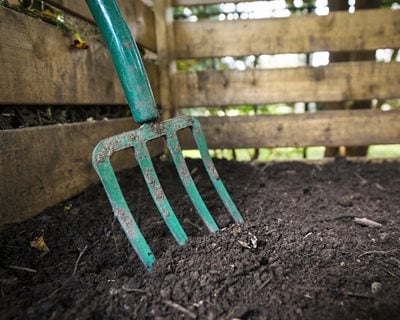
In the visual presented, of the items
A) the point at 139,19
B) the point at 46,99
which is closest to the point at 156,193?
the point at 46,99

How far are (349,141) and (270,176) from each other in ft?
2.38

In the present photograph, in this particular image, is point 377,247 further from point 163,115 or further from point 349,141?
point 163,115

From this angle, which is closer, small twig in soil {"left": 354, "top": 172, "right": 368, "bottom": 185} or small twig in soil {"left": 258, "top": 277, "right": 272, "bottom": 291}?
small twig in soil {"left": 258, "top": 277, "right": 272, "bottom": 291}

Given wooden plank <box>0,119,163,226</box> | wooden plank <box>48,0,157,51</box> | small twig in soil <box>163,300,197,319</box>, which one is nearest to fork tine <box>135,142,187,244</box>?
small twig in soil <box>163,300,197,319</box>

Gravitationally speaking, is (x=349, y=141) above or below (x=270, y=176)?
above

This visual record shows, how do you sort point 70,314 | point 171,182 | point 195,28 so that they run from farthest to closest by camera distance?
point 195,28
point 171,182
point 70,314

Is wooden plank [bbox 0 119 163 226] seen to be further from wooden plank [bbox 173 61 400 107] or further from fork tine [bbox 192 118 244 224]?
wooden plank [bbox 173 61 400 107]

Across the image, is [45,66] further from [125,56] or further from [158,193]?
[158,193]

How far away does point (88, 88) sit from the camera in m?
1.57

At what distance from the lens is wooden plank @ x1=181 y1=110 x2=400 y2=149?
90.7 inches

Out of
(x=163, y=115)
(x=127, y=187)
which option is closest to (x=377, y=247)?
(x=127, y=187)

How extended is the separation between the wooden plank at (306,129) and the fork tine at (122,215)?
4.64ft

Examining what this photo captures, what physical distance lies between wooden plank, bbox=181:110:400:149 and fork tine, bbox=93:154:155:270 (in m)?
1.41

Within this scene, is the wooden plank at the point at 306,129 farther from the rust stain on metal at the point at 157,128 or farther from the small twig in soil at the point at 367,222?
the rust stain on metal at the point at 157,128
